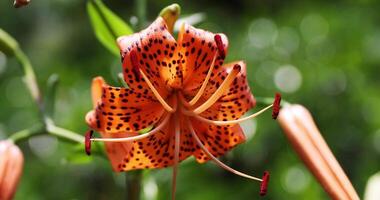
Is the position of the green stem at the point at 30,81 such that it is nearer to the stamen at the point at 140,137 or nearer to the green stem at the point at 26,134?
the green stem at the point at 26,134

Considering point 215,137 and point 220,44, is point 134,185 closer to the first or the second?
point 215,137

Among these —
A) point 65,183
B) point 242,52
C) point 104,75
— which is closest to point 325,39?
point 242,52

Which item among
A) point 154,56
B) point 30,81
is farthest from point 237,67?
point 30,81

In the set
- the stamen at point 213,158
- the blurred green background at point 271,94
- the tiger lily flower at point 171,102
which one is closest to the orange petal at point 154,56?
the tiger lily flower at point 171,102

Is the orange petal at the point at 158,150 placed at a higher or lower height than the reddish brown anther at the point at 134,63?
lower

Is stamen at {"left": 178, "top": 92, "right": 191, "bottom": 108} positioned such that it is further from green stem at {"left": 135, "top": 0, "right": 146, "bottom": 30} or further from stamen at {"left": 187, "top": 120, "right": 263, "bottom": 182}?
green stem at {"left": 135, "top": 0, "right": 146, "bottom": 30}
